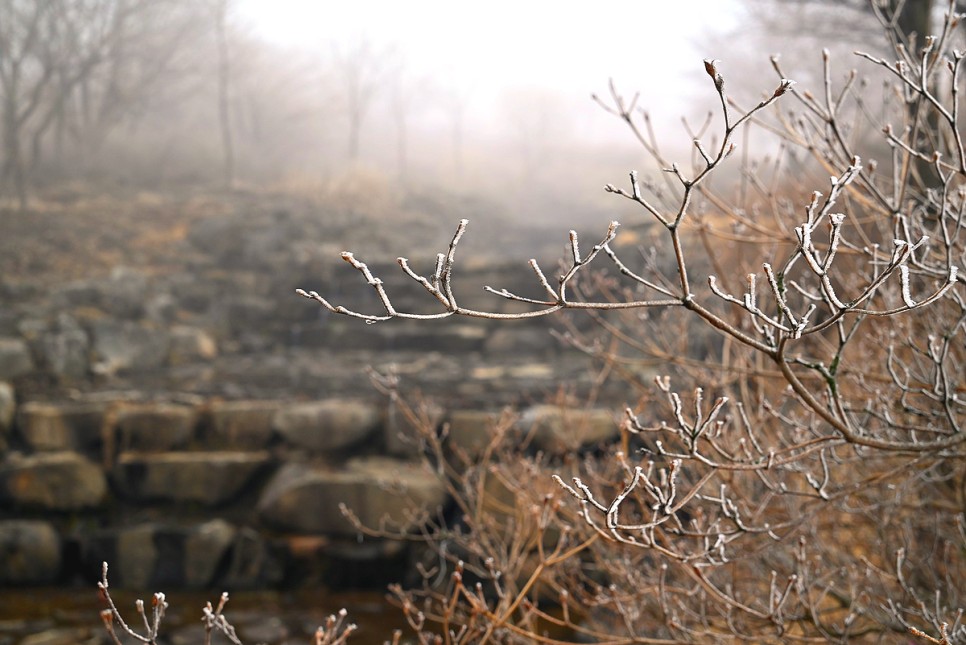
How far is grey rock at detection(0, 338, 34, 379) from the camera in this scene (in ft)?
25.1

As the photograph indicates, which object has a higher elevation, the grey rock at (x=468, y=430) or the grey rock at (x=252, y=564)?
the grey rock at (x=468, y=430)

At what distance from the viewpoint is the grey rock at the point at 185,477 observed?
653 cm

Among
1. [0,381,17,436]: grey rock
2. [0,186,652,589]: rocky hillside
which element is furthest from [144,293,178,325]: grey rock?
[0,381,17,436]: grey rock

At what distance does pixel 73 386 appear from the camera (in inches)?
307

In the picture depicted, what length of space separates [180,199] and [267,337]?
6379 mm

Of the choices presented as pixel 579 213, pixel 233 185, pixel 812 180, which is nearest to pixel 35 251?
pixel 233 185

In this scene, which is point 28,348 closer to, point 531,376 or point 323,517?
point 323,517

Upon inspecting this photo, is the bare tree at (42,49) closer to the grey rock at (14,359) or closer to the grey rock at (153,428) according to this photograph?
the grey rock at (14,359)

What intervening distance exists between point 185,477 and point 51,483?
41.5 inches

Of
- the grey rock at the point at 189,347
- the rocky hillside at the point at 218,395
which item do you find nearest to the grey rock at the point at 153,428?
the rocky hillside at the point at 218,395

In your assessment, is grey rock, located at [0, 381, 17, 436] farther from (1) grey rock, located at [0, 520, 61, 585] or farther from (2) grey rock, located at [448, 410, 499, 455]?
(2) grey rock, located at [448, 410, 499, 455]

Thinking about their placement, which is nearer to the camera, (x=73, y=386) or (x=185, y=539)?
(x=185, y=539)

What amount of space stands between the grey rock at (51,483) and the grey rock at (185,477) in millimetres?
234

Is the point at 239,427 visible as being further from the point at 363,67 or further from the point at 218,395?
the point at 363,67
